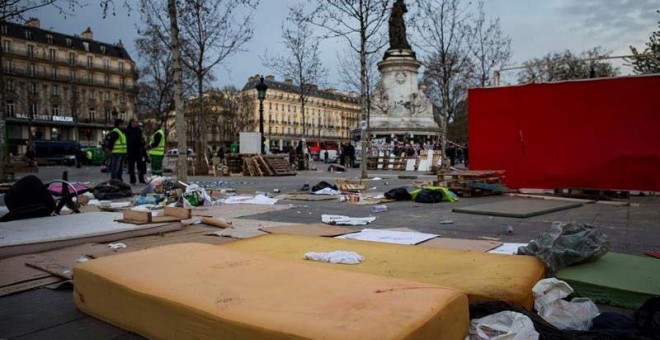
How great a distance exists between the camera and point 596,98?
10.4 metres

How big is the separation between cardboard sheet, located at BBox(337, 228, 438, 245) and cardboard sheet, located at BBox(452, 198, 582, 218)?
7.99ft

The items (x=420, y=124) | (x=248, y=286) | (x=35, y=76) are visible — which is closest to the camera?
(x=248, y=286)

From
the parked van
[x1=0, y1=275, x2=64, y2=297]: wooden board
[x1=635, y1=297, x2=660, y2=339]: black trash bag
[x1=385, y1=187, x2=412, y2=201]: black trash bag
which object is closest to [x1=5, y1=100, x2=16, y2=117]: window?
the parked van

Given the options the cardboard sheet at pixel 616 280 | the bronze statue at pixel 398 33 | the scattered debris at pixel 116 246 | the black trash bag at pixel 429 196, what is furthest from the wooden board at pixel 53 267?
the bronze statue at pixel 398 33

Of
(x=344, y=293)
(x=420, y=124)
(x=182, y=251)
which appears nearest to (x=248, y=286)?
(x=344, y=293)

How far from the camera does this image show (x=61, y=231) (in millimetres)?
5234

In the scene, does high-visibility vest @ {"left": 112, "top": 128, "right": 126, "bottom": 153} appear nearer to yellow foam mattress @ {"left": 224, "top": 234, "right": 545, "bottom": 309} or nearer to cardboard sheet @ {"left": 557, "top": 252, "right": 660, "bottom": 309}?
yellow foam mattress @ {"left": 224, "top": 234, "right": 545, "bottom": 309}

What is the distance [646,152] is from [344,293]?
9.92 meters

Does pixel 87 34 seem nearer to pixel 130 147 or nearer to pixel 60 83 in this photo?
pixel 60 83

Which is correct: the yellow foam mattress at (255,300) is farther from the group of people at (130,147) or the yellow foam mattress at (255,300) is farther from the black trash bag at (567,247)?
the group of people at (130,147)

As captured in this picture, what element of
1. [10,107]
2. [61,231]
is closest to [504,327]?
[61,231]

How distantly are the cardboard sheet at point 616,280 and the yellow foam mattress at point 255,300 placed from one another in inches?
53.0

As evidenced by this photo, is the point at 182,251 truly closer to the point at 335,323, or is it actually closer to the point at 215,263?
the point at 215,263

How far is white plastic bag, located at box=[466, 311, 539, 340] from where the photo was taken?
2191mm
